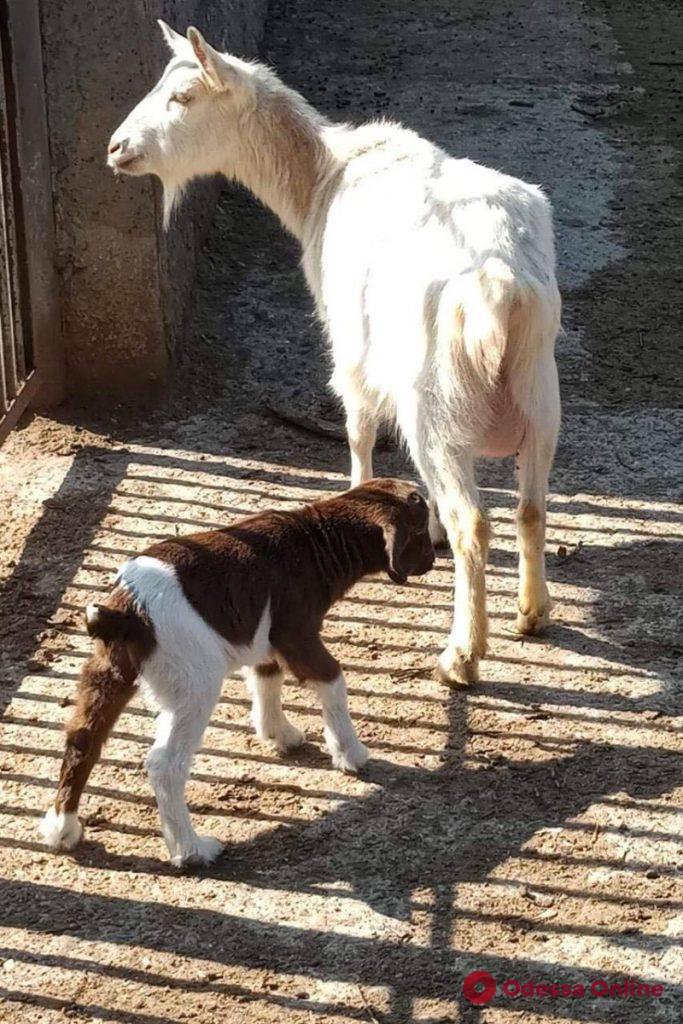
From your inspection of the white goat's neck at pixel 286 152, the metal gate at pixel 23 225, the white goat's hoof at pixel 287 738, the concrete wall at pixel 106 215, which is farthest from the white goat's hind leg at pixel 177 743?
the concrete wall at pixel 106 215

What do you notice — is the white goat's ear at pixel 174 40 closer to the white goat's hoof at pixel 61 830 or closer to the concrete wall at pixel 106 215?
the concrete wall at pixel 106 215

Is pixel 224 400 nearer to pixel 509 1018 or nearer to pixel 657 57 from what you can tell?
pixel 509 1018

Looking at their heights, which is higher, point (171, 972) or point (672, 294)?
point (672, 294)

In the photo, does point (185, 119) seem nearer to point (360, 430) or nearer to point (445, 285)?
point (360, 430)

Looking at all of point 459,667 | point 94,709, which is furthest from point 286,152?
point 94,709

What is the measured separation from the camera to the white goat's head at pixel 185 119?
202 inches

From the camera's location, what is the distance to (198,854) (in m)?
3.53

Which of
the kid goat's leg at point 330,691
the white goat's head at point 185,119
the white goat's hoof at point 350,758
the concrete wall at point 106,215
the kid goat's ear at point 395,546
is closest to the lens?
the kid goat's leg at point 330,691

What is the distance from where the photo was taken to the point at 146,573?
3.45 meters

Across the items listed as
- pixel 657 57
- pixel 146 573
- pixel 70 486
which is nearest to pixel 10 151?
pixel 70 486

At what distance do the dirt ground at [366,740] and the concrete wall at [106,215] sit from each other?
0.22 meters

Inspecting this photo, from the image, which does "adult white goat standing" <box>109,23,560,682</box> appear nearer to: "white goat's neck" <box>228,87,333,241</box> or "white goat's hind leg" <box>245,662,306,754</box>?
"white goat's neck" <box>228,87,333,241</box>

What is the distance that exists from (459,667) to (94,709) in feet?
4.21

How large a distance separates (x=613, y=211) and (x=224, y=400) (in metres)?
2.88
